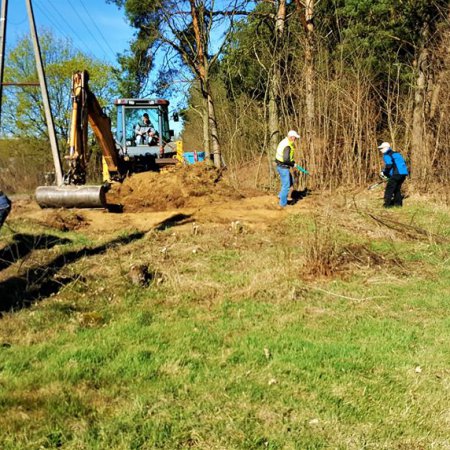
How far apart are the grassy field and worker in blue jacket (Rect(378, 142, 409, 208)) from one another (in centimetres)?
390

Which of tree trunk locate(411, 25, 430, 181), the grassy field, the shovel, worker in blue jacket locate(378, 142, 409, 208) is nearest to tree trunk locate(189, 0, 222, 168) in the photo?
the shovel

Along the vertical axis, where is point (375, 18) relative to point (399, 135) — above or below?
above

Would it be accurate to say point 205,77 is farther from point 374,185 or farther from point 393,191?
point 393,191

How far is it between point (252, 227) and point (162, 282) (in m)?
3.74

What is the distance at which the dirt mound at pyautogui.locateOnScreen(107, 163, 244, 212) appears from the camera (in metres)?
12.3

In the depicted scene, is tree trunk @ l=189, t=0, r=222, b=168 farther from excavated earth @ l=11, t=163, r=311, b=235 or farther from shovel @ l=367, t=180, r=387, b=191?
shovel @ l=367, t=180, r=387, b=191

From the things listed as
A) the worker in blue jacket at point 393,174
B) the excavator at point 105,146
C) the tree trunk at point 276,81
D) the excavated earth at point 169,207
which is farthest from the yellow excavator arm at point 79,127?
the worker in blue jacket at point 393,174

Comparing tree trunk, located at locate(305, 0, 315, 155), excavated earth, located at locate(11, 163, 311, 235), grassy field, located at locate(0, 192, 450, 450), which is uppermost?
tree trunk, located at locate(305, 0, 315, 155)

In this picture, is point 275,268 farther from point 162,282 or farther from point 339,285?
point 162,282

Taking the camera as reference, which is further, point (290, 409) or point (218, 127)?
point (218, 127)

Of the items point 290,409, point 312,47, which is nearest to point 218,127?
point 312,47

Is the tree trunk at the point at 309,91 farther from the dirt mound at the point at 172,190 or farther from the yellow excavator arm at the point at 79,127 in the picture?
the yellow excavator arm at the point at 79,127

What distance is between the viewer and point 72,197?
1067 cm

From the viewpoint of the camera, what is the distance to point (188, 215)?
10.9 meters
